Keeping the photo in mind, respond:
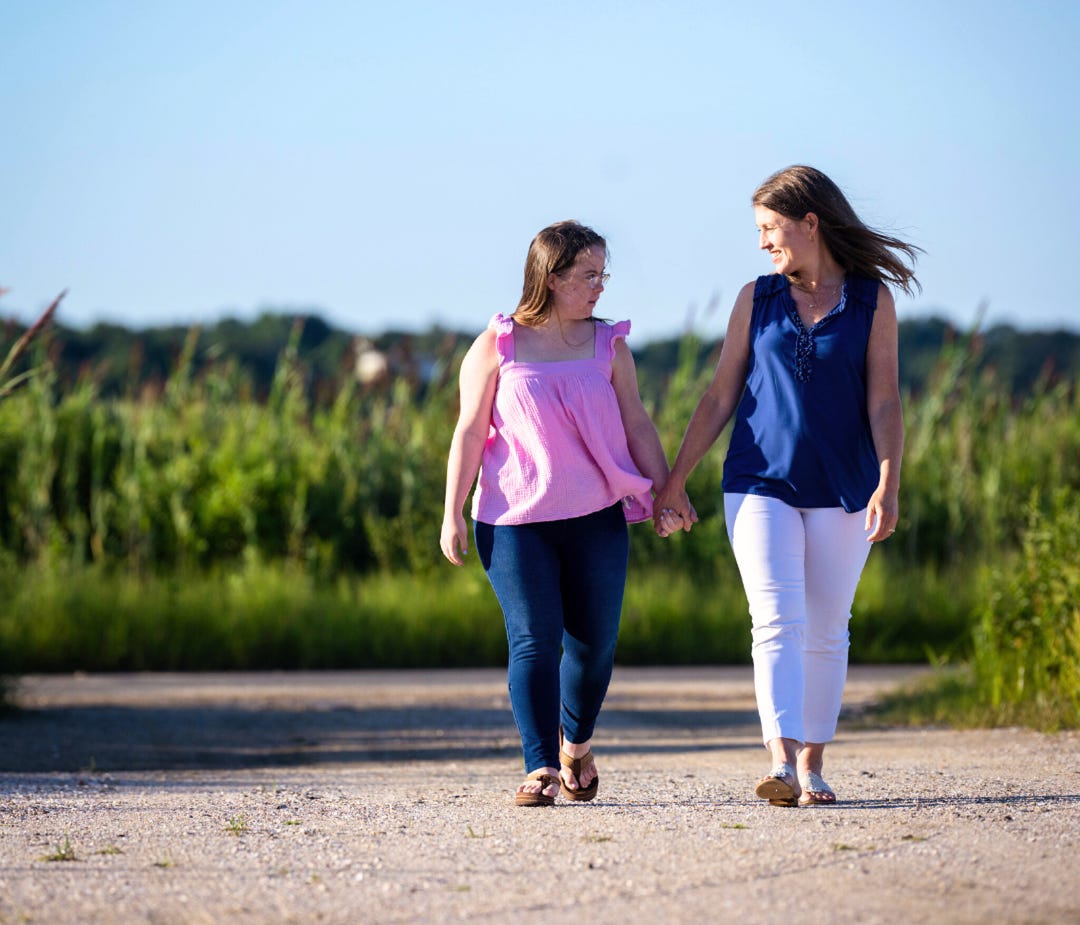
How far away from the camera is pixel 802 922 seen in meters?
3.46

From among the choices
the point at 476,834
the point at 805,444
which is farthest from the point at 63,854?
the point at 805,444

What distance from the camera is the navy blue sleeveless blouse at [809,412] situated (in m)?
5.03

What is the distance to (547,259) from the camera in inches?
207

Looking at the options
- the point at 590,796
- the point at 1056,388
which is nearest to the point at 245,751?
the point at 590,796

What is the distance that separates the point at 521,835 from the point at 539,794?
0.55 m

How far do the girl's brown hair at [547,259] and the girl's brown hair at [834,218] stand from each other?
58 centimetres

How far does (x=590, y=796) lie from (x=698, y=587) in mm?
8430

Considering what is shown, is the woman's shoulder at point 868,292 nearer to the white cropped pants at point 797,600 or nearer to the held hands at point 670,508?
the white cropped pants at point 797,600

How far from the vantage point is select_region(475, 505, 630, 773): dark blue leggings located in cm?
511

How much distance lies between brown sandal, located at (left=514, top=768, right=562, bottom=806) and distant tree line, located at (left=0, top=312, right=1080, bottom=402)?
8.50 meters

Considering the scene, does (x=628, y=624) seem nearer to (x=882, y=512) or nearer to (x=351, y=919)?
(x=882, y=512)

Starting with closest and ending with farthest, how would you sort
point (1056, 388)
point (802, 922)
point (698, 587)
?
point (802, 922)
point (698, 587)
point (1056, 388)

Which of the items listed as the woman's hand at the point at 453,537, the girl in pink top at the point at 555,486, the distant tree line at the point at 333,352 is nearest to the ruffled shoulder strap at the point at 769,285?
the girl in pink top at the point at 555,486

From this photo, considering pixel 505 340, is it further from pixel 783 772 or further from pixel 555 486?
pixel 783 772
